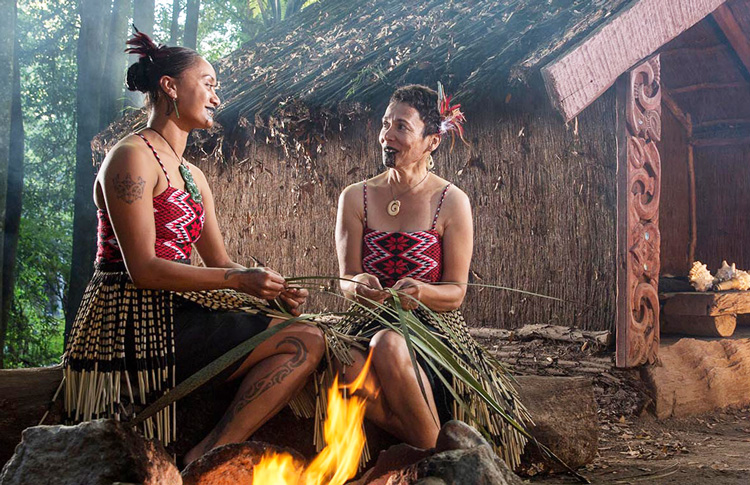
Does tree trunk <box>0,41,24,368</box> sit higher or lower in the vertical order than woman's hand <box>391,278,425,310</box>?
higher

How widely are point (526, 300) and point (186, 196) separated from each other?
2.66 meters

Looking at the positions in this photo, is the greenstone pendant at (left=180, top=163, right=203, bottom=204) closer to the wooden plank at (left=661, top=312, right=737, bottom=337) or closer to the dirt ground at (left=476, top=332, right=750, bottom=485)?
the dirt ground at (left=476, top=332, right=750, bottom=485)

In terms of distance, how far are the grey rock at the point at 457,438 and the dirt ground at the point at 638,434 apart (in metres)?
1.57

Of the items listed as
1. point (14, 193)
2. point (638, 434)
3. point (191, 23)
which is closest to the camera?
point (638, 434)

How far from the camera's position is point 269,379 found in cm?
253

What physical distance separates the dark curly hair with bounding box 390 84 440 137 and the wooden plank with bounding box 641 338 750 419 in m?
2.42

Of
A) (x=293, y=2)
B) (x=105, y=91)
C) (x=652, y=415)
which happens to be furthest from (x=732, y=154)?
(x=293, y=2)

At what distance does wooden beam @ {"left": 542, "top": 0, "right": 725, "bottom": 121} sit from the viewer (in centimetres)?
369

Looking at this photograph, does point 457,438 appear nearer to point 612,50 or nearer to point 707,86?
point 612,50

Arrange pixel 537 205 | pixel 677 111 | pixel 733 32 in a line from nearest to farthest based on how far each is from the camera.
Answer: pixel 537 205
pixel 733 32
pixel 677 111

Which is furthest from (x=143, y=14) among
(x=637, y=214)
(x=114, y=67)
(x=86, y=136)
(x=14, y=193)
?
(x=637, y=214)

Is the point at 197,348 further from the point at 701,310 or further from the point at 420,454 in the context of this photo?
the point at 701,310

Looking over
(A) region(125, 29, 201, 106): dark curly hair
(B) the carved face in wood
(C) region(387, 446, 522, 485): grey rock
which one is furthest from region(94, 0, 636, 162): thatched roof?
(C) region(387, 446, 522, 485): grey rock

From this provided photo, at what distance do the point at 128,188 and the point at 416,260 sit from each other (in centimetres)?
126
